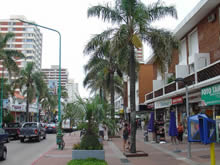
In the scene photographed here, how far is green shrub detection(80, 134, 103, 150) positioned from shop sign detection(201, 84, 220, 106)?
7.76 meters

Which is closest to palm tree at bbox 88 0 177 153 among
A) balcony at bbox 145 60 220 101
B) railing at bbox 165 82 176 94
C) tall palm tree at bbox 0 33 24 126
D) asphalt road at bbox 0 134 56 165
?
balcony at bbox 145 60 220 101

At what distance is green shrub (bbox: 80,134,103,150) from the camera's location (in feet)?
36.2

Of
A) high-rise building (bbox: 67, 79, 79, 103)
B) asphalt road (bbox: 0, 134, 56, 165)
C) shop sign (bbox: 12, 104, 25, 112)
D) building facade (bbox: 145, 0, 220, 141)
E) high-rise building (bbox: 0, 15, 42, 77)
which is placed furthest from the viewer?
high-rise building (bbox: 0, 15, 42, 77)

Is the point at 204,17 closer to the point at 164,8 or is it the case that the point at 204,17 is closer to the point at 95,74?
the point at 164,8

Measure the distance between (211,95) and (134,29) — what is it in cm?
610

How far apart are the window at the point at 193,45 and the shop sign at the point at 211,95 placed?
551 centimetres

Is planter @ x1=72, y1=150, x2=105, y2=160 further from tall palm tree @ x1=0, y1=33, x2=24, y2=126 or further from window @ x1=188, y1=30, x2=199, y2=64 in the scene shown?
tall palm tree @ x1=0, y1=33, x2=24, y2=126

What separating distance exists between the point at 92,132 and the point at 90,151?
87 cm

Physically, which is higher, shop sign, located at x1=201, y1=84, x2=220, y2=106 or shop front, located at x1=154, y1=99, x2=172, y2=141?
shop sign, located at x1=201, y1=84, x2=220, y2=106

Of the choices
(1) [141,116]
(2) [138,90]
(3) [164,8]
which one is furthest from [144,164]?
(1) [141,116]

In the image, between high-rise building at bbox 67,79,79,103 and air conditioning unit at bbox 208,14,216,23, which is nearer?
high-rise building at bbox 67,79,79,103

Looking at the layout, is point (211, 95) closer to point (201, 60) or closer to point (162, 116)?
point (201, 60)

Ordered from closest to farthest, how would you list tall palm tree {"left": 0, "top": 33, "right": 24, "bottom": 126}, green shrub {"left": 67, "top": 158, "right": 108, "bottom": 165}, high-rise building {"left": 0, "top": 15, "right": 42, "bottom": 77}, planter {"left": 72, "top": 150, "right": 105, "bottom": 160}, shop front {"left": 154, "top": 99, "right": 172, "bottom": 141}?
1. green shrub {"left": 67, "top": 158, "right": 108, "bottom": 165}
2. planter {"left": 72, "top": 150, "right": 105, "bottom": 160}
3. shop front {"left": 154, "top": 99, "right": 172, "bottom": 141}
4. tall palm tree {"left": 0, "top": 33, "right": 24, "bottom": 126}
5. high-rise building {"left": 0, "top": 15, "right": 42, "bottom": 77}

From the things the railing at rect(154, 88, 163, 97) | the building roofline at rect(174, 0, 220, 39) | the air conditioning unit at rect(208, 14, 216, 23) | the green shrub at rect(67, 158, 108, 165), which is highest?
the building roofline at rect(174, 0, 220, 39)
